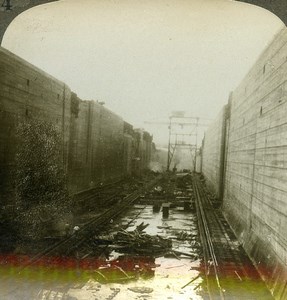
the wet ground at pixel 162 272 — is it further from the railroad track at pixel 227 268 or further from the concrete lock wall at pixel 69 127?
the concrete lock wall at pixel 69 127

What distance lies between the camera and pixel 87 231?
6.07 m

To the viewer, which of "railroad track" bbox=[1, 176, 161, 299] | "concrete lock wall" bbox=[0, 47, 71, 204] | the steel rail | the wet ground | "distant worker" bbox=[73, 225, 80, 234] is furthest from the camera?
"distant worker" bbox=[73, 225, 80, 234]

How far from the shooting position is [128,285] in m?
4.46

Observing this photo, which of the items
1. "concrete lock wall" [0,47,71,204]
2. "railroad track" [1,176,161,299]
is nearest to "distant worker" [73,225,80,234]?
"railroad track" [1,176,161,299]

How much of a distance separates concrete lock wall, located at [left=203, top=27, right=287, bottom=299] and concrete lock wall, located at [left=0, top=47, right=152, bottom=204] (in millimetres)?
1894

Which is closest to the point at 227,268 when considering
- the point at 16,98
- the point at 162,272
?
the point at 162,272

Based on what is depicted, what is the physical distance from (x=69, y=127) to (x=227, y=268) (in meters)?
3.58

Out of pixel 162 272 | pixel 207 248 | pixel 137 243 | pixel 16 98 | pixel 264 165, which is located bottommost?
pixel 162 272

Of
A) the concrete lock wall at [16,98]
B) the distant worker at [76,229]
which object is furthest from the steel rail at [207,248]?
the concrete lock wall at [16,98]

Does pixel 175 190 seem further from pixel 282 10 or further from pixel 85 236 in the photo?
pixel 282 10

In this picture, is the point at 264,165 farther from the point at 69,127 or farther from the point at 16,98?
the point at 16,98

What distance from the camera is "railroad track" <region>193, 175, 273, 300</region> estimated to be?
4.32 m

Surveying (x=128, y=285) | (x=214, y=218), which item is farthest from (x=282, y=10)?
(x=214, y=218)

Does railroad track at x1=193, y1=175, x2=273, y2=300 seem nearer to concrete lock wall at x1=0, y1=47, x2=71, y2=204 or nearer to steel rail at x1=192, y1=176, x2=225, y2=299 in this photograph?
steel rail at x1=192, y1=176, x2=225, y2=299
